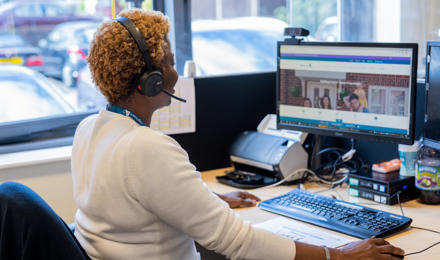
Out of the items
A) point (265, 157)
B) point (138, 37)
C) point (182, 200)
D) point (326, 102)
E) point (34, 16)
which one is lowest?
point (265, 157)

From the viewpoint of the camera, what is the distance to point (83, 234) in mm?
1296

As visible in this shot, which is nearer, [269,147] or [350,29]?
[269,147]

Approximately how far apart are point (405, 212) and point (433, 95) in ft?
1.21

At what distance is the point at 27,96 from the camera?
2305mm

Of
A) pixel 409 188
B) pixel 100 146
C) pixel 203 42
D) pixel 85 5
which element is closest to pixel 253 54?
pixel 203 42

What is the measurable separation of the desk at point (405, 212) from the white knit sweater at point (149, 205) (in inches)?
14.8

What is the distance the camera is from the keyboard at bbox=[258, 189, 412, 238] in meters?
1.48

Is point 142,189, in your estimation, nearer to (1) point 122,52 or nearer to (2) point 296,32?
(1) point 122,52

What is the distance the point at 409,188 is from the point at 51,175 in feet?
4.15

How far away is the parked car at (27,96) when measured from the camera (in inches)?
88.5

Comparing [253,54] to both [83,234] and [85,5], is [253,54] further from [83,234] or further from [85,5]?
[83,234]

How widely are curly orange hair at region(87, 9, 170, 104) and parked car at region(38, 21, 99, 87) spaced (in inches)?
43.6

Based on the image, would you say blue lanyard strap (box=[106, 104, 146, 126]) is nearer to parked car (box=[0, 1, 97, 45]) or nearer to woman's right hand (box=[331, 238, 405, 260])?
woman's right hand (box=[331, 238, 405, 260])

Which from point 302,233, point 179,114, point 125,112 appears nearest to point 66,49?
point 179,114
